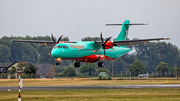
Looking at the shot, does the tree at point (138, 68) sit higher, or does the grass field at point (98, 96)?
the tree at point (138, 68)

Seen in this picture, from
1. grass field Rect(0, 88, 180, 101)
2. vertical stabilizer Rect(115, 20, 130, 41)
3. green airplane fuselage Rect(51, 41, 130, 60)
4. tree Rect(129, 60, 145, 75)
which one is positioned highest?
vertical stabilizer Rect(115, 20, 130, 41)

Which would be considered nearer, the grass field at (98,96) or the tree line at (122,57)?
the grass field at (98,96)

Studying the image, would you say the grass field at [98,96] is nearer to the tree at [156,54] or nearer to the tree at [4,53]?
the tree at [156,54]

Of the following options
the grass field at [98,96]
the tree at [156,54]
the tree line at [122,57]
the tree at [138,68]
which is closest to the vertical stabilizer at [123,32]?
the grass field at [98,96]

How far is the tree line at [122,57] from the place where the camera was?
121 meters

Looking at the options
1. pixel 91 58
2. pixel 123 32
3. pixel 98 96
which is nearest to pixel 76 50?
pixel 91 58

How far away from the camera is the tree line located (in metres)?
121

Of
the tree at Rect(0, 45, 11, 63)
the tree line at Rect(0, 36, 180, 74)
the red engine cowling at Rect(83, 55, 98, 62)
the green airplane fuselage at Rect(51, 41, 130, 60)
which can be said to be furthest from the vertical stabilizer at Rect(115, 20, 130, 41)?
the tree at Rect(0, 45, 11, 63)

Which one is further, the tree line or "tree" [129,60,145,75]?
the tree line

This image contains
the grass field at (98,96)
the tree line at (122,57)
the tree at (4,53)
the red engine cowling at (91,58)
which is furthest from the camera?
the tree at (4,53)

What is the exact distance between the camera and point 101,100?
23.6 meters

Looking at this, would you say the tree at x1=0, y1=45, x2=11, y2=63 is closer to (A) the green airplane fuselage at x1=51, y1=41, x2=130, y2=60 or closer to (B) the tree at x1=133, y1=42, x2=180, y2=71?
(B) the tree at x1=133, y1=42, x2=180, y2=71

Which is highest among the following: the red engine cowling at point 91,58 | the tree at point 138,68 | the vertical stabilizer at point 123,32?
the vertical stabilizer at point 123,32

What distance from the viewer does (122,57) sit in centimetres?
11862
